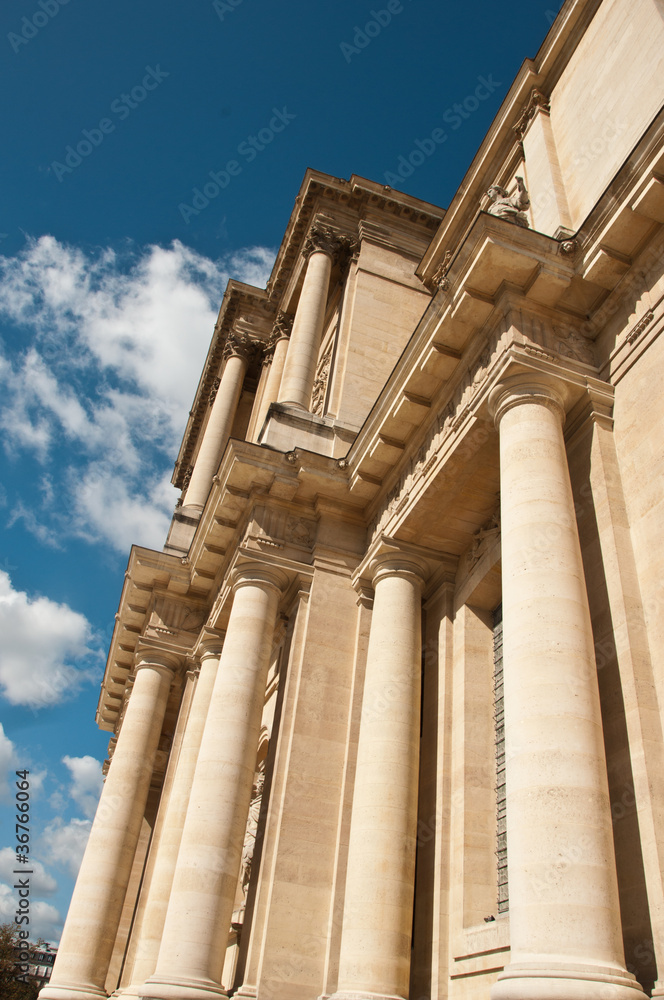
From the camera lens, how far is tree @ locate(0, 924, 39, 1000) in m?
57.0

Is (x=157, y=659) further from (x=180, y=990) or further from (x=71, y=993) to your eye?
(x=180, y=990)

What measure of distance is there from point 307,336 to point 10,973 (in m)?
55.9

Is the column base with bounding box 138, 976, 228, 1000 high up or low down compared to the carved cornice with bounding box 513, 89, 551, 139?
down

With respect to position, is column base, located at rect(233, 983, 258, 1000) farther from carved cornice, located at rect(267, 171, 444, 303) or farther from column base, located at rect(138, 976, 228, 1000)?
carved cornice, located at rect(267, 171, 444, 303)

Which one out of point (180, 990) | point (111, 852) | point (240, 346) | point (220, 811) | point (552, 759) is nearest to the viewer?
point (552, 759)

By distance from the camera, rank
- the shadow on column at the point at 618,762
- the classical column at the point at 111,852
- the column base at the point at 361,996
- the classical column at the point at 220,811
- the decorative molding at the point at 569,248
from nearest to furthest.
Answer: the shadow on column at the point at 618,762 → the column base at the point at 361,996 → the decorative molding at the point at 569,248 → the classical column at the point at 220,811 → the classical column at the point at 111,852

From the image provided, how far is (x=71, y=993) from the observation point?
71.7 ft

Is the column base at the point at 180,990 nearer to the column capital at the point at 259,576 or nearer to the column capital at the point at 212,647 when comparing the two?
the column capital at the point at 259,576

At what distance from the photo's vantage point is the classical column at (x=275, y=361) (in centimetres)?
3291

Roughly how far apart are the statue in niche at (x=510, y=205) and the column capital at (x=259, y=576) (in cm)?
981

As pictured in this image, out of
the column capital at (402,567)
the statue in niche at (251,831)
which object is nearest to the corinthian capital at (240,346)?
the statue in niche at (251,831)

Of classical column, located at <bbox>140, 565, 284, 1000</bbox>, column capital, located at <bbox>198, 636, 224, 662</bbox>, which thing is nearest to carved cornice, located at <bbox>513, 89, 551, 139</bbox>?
classical column, located at <bbox>140, 565, 284, 1000</bbox>

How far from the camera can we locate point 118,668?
112 feet

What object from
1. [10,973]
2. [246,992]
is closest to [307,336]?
[246,992]
